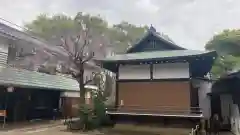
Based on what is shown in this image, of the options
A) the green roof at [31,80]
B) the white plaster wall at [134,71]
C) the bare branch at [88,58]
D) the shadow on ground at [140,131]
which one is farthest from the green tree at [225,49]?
the green roof at [31,80]

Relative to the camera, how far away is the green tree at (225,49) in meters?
21.7

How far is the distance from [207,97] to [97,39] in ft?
34.6

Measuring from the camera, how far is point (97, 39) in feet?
66.5

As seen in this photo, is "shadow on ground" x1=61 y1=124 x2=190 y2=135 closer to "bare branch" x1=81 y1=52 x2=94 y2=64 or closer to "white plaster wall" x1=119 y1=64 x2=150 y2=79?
"white plaster wall" x1=119 y1=64 x2=150 y2=79

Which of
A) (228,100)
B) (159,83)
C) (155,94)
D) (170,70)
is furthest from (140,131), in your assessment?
(228,100)

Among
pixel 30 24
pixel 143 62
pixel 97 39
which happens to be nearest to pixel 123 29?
pixel 30 24

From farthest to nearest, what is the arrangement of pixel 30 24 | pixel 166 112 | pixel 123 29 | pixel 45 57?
pixel 123 29, pixel 30 24, pixel 45 57, pixel 166 112

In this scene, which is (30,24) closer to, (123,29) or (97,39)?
(123,29)

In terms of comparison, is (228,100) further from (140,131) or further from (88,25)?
(88,25)

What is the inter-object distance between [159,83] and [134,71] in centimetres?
195

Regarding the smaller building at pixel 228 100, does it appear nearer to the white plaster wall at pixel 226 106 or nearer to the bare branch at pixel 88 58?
the white plaster wall at pixel 226 106

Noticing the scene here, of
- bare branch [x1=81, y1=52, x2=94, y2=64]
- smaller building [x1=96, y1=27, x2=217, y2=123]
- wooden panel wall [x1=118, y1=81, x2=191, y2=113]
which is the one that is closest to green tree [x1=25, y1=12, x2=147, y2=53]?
bare branch [x1=81, y1=52, x2=94, y2=64]

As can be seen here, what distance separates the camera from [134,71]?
1547 centimetres

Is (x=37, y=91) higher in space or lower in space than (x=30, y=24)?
lower
